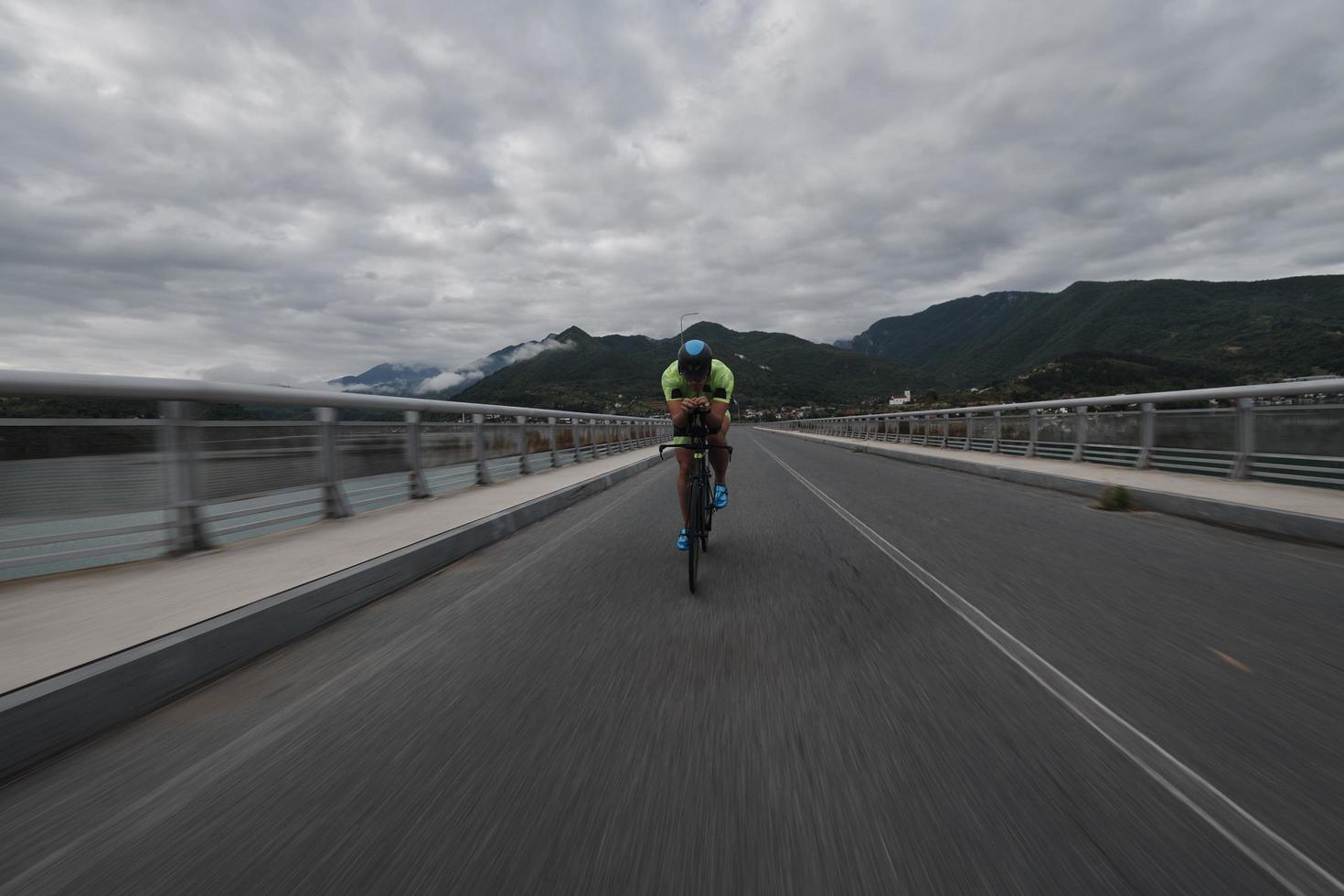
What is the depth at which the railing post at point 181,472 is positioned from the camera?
5082mm

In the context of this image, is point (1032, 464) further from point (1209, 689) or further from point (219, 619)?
point (219, 619)

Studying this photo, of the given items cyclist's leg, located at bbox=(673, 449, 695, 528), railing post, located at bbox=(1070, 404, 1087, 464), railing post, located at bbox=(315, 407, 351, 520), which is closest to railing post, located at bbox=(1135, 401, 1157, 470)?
railing post, located at bbox=(1070, 404, 1087, 464)

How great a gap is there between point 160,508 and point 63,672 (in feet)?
9.67

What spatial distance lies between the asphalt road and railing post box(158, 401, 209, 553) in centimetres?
221

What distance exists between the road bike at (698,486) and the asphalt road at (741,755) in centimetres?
57

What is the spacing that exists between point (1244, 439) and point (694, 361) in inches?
347

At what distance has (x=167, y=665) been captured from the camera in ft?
9.71

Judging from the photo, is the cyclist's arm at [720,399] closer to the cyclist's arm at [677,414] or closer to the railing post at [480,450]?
the cyclist's arm at [677,414]

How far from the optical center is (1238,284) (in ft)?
A: 456

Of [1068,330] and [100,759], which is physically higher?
[1068,330]

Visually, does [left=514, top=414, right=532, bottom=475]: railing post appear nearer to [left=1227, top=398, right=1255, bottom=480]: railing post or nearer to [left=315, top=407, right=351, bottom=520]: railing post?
[left=315, top=407, right=351, bottom=520]: railing post

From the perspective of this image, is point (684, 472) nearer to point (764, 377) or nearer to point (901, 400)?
point (901, 400)

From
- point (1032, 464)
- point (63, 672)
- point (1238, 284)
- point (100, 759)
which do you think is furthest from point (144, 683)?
point (1238, 284)

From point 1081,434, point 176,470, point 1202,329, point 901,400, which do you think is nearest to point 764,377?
point 901,400
